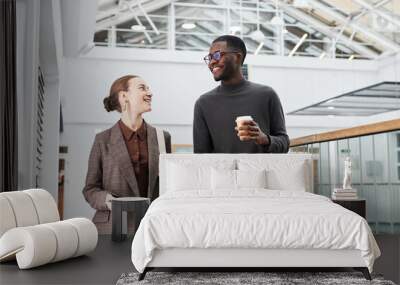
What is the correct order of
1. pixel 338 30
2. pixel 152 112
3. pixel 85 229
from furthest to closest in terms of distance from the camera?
1. pixel 338 30
2. pixel 152 112
3. pixel 85 229

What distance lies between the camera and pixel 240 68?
5.76 meters

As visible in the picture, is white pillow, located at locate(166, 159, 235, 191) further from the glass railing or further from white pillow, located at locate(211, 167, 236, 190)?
the glass railing

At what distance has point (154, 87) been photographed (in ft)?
22.4

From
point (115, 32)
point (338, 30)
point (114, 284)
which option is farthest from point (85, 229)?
point (338, 30)

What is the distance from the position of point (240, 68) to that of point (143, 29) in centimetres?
225

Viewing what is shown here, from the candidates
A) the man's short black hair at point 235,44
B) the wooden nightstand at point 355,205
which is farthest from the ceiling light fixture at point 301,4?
the wooden nightstand at point 355,205

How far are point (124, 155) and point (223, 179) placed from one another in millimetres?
1773

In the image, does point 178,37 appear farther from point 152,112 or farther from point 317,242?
point 317,242

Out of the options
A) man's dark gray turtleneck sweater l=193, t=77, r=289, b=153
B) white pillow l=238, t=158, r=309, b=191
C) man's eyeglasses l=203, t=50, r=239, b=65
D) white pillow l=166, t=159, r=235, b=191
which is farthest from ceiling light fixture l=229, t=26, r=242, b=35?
white pillow l=166, t=159, r=235, b=191

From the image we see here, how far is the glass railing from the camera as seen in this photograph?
5.02 meters

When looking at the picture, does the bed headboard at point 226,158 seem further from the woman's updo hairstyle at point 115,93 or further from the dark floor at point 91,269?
the woman's updo hairstyle at point 115,93

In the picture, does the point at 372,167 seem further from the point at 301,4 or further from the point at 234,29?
the point at 301,4

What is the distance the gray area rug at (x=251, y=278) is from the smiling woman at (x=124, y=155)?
7.69 feet

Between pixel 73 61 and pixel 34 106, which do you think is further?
pixel 73 61
